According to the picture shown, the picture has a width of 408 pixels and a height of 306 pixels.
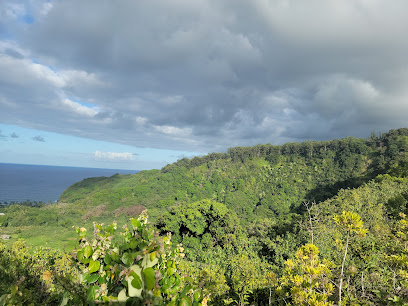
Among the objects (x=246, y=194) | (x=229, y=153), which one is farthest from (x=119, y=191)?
(x=229, y=153)

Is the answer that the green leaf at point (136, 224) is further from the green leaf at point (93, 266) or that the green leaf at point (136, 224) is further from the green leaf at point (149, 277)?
the green leaf at point (149, 277)

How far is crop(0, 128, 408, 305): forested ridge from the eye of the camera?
1.71 m

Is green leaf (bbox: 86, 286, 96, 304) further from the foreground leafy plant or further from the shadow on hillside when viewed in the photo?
the shadow on hillside

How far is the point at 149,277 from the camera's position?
1.26 meters

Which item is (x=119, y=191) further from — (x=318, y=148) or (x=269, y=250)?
(x=318, y=148)

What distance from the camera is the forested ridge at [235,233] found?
1709mm

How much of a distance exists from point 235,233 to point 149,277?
26.4 metres

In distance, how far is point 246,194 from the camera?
69.5 meters

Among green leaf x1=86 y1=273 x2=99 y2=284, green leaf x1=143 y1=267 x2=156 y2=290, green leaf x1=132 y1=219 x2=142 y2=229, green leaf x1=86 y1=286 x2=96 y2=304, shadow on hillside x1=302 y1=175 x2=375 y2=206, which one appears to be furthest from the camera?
shadow on hillside x1=302 y1=175 x2=375 y2=206

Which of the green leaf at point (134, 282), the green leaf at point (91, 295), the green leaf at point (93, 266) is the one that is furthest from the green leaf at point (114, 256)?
the green leaf at point (134, 282)

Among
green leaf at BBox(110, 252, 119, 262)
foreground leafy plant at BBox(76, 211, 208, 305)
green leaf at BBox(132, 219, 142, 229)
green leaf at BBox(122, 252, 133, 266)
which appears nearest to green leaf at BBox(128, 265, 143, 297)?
foreground leafy plant at BBox(76, 211, 208, 305)

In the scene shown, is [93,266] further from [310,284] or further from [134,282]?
[310,284]

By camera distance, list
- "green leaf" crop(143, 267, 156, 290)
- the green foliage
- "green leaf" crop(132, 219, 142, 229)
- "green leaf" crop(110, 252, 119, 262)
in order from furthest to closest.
→ the green foliage < "green leaf" crop(132, 219, 142, 229) < "green leaf" crop(110, 252, 119, 262) < "green leaf" crop(143, 267, 156, 290)

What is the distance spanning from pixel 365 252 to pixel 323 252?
21.9 feet
